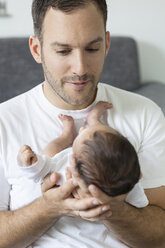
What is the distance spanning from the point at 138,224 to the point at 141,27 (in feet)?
6.13

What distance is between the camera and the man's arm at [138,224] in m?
1.09

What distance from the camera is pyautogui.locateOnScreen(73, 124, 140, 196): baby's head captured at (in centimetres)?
92

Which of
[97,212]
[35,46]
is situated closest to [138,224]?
[97,212]

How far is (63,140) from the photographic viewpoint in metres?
1.20

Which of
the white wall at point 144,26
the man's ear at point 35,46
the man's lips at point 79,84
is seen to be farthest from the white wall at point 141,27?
the man's lips at point 79,84

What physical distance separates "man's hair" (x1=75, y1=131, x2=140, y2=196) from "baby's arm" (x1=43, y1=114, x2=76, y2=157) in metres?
0.23

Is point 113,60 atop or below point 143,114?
below

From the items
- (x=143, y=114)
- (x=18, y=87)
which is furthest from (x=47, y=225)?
(x=18, y=87)

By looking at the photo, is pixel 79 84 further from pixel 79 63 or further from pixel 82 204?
pixel 82 204

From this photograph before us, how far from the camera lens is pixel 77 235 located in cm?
116

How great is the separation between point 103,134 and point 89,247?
40 centimetres

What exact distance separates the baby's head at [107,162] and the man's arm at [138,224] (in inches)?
4.1

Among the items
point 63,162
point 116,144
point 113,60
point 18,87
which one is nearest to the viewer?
point 116,144

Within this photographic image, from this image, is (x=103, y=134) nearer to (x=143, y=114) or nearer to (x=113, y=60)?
(x=143, y=114)
